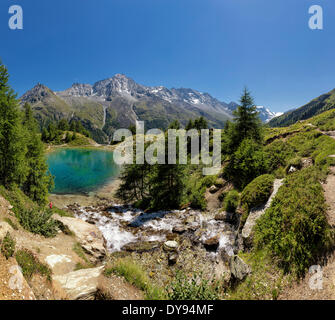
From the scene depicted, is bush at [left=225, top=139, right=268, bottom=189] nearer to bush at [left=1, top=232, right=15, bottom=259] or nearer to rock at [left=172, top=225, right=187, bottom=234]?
rock at [left=172, top=225, right=187, bottom=234]

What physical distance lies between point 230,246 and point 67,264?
39.9 feet

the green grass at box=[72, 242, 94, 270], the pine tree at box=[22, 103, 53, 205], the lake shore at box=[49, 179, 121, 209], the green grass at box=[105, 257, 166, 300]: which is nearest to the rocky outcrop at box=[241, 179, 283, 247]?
the green grass at box=[105, 257, 166, 300]

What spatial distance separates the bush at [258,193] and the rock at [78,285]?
12.5m

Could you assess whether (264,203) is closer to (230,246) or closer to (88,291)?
(230,246)

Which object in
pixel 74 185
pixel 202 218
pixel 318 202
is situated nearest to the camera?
pixel 318 202

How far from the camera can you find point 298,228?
24.5ft

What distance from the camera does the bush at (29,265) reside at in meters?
6.14

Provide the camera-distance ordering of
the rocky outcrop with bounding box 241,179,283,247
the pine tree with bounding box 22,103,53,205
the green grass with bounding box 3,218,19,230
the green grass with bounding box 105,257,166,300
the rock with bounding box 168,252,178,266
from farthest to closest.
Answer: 1. the pine tree with bounding box 22,103,53,205
2. the rock with bounding box 168,252,178,266
3. the rocky outcrop with bounding box 241,179,283,247
4. the green grass with bounding box 3,218,19,230
5. the green grass with bounding box 105,257,166,300

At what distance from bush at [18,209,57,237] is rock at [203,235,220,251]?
505 inches

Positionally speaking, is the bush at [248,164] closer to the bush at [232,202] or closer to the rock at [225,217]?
the bush at [232,202]

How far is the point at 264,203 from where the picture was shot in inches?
512

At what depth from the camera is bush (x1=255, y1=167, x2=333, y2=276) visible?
671cm

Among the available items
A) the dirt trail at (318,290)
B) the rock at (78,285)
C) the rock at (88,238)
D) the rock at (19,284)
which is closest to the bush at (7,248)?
the rock at (19,284)
